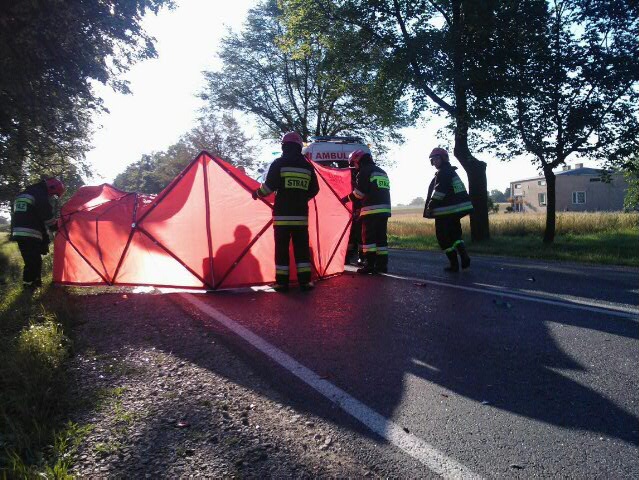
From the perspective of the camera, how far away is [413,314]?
4781 millimetres

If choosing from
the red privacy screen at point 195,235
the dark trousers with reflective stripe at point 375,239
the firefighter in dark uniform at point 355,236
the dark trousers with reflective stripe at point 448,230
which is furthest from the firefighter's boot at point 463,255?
the red privacy screen at point 195,235

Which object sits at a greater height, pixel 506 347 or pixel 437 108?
pixel 437 108

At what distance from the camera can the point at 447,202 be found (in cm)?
732

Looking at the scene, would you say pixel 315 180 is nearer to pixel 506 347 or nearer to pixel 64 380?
pixel 506 347

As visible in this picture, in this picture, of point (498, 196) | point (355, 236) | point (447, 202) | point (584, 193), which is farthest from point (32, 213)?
point (498, 196)

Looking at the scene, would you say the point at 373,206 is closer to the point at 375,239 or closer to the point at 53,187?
the point at 375,239

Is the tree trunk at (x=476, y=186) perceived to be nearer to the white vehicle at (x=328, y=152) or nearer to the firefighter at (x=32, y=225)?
the white vehicle at (x=328, y=152)

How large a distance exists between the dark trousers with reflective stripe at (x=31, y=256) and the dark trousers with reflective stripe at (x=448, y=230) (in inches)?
264

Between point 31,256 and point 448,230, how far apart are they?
696 centimetres

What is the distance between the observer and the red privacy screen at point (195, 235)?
6.39 m

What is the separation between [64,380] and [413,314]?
10.7 feet

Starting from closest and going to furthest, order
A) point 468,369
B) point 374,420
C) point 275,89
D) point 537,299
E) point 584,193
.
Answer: point 374,420 < point 468,369 < point 537,299 < point 275,89 < point 584,193

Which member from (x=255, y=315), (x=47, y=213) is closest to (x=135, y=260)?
(x=47, y=213)

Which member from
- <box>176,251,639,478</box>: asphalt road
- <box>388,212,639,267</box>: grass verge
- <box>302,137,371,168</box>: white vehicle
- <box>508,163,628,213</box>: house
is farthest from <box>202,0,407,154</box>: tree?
<box>508,163,628,213</box>: house
